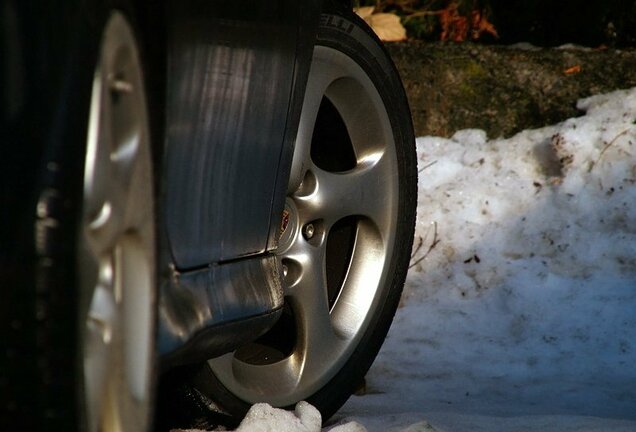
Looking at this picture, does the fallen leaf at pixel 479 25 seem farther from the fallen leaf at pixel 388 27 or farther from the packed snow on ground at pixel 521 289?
the packed snow on ground at pixel 521 289

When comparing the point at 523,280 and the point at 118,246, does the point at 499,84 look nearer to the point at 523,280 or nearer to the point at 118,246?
the point at 523,280

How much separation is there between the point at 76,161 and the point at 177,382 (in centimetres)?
136

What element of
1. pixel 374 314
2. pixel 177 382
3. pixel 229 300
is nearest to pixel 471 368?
pixel 374 314

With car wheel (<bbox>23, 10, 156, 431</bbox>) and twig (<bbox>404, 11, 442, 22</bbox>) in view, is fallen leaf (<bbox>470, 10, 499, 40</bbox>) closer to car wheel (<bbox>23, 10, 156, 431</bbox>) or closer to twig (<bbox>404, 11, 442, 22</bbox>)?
twig (<bbox>404, 11, 442, 22</bbox>)

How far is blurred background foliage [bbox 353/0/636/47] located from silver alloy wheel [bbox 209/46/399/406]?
3203 mm

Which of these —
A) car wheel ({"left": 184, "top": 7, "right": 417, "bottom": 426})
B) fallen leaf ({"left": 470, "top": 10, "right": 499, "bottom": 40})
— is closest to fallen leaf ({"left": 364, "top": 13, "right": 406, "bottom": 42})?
fallen leaf ({"left": 470, "top": 10, "right": 499, "bottom": 40})

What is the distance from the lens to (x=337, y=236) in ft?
11.6

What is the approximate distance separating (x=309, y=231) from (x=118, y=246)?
1.37 metres

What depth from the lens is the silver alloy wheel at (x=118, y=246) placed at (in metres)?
1.77

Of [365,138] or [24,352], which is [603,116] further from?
[24,352]

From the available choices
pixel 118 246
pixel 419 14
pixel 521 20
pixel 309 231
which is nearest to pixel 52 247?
pixel 118 246

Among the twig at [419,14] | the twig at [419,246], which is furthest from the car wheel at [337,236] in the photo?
the twig at [419,14]

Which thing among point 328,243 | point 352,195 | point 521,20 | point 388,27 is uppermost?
point 521,20

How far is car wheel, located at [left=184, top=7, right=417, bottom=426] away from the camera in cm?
313
